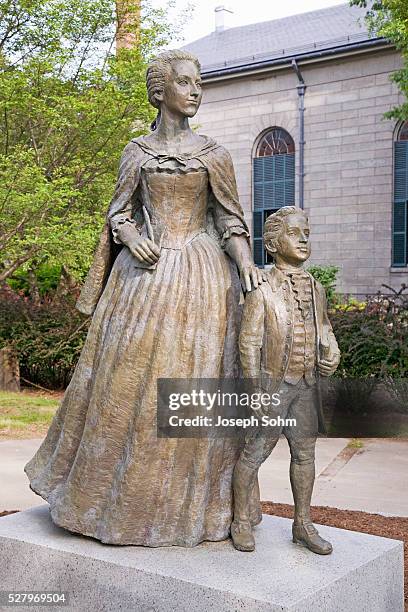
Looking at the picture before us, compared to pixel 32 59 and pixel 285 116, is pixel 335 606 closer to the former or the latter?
pixel 32 59

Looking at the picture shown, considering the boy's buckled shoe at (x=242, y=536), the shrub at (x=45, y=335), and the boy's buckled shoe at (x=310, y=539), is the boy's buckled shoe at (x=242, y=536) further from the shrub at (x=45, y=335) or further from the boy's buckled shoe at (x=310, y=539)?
the shrub at (x=45, y=335)

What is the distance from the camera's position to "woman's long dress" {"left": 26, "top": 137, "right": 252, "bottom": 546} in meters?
3.37

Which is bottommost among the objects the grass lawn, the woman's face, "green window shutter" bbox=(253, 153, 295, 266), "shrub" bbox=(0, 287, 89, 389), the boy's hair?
the grass lawn

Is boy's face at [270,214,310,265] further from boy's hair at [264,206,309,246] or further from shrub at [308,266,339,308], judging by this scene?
Result: shrub at [308,266,339,308]

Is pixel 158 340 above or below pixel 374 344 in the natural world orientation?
above

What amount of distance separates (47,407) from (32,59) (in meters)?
5.28

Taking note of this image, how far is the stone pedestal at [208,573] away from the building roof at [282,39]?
59.3 feet

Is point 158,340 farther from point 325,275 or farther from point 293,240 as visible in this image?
point 325,275

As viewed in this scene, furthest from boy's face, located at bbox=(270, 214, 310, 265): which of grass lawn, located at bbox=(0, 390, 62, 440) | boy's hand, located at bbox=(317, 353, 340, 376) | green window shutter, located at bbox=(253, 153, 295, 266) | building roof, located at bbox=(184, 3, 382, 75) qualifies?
green window shutter, located at bbox=(253, 153, 295, 266)

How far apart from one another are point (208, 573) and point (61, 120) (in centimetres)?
946

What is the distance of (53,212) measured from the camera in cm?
1223

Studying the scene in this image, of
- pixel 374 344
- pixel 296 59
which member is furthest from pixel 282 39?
pixel 374 344

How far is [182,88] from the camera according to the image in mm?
3488

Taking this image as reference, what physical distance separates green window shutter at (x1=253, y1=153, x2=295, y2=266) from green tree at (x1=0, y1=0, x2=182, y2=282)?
927 cm
